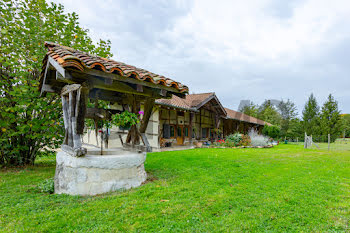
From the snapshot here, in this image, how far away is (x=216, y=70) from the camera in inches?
758

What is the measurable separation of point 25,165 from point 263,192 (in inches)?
260

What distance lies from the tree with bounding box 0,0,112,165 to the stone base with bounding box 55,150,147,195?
2.03 m

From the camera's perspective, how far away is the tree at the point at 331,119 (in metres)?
22.2

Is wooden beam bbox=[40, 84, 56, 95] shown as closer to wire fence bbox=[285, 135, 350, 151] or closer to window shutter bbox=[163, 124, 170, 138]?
window shutter bbox=[163, 124, 170, 138]

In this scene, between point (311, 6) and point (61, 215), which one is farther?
point (311, 6)

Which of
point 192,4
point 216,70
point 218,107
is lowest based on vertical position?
point 218,107

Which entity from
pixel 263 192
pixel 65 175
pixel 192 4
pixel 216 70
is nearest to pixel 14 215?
pixel 65 175

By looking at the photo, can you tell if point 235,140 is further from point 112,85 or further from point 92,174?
point 92,174

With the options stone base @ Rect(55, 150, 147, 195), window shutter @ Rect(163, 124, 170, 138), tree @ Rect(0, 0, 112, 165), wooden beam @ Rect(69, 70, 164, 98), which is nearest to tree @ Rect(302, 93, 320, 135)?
window shutter @ Rect(163, 124, 170, 138)

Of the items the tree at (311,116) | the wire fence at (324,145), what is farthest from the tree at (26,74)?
the tree at (311,116)

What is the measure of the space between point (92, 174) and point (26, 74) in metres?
3.50

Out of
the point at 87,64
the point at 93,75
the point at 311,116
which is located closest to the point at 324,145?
the point at 311,116

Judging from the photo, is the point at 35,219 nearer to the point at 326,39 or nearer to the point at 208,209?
the point at 208,209

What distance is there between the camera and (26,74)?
4.59 m
